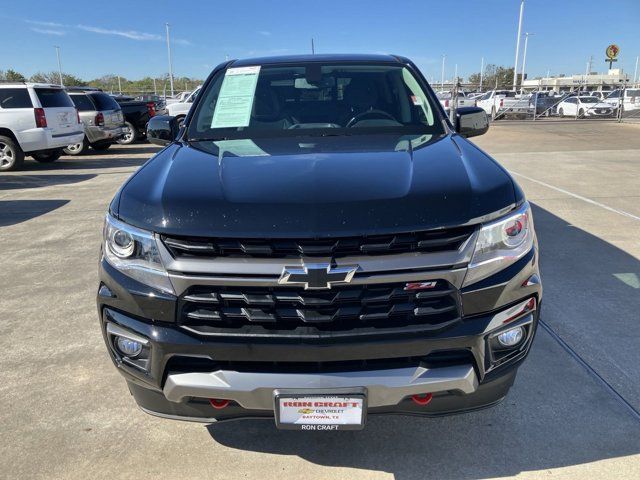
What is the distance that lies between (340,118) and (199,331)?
193cm

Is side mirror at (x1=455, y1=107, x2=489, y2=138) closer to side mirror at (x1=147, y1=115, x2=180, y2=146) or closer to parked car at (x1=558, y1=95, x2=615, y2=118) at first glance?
side mirror at (x1=147, y1=115, x2=180, y2=146)

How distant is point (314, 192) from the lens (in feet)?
6.99

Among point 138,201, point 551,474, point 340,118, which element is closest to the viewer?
point 138,201

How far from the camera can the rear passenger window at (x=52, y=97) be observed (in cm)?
1165

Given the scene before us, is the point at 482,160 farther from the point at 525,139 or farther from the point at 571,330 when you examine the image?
the point at 525,139

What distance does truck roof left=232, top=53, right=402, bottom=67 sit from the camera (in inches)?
153

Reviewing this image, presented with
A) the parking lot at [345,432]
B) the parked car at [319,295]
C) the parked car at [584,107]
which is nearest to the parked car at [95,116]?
the parking lot at [345,432]

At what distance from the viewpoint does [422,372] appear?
2.04m

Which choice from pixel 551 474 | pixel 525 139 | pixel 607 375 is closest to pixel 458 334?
pixel 551 474

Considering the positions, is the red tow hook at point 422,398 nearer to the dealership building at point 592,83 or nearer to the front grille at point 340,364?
the front grille at point 340,364

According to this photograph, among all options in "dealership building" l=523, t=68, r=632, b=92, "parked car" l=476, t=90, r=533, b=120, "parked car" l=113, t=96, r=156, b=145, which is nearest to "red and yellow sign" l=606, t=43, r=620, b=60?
"dealership building" l=523, t=68, r=632, b=92

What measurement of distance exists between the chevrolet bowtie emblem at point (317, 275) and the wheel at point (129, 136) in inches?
652

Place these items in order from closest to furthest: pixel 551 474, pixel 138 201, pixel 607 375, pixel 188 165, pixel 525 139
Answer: pixel 138 201
pixel 551 474
pixel 188 165
pixel 607 375
pixel 525 139

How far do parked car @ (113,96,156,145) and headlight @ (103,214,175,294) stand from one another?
15.7 metres
